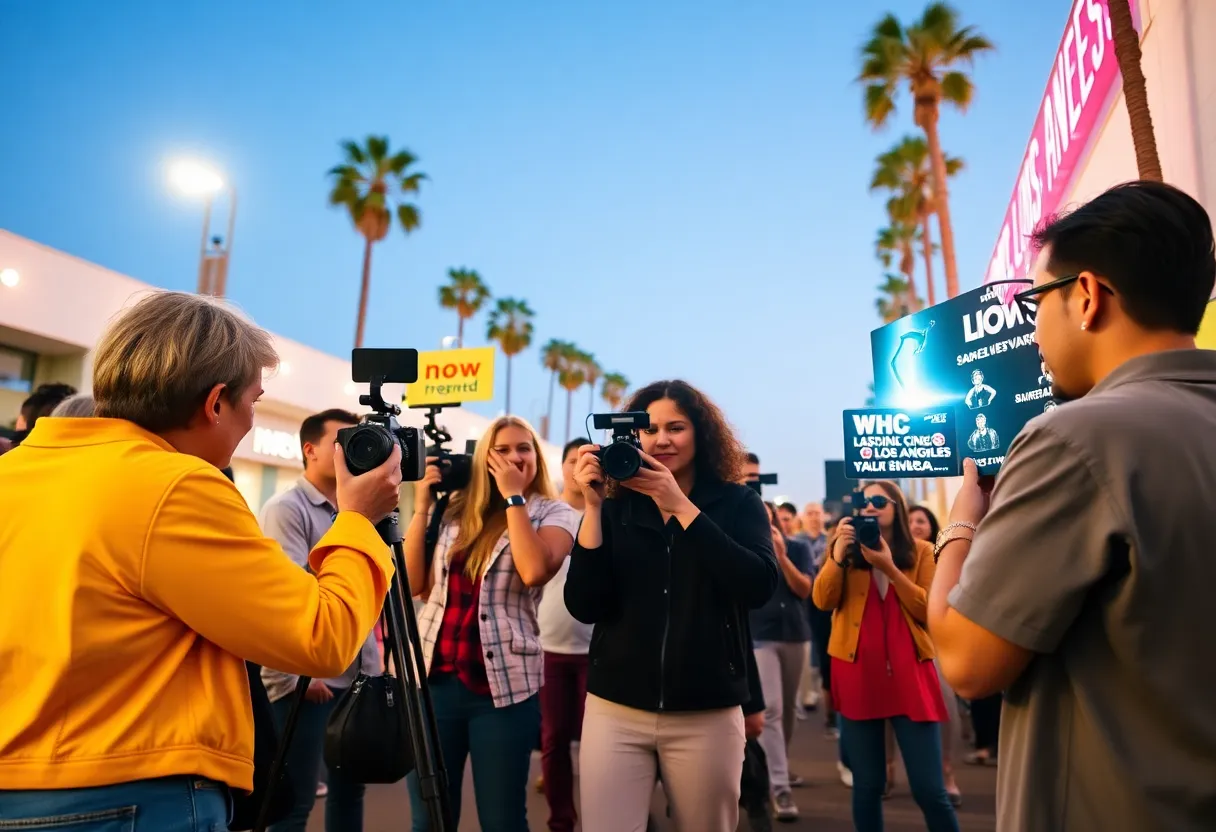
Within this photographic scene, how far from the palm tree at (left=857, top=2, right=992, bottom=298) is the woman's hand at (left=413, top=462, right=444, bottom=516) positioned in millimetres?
13128

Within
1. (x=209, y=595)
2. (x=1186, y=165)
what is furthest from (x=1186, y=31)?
(x=209, y=595)

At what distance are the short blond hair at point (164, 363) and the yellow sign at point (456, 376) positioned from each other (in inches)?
310

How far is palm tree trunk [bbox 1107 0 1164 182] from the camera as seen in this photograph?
4266 mm

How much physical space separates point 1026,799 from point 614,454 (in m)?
1.51

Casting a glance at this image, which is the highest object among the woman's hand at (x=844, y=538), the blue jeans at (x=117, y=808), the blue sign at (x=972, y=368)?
the blue sign at (x=972, y=368)

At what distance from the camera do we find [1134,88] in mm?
4355

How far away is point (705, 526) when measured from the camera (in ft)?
8.13

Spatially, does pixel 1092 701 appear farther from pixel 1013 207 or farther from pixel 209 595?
pixel 1013 207

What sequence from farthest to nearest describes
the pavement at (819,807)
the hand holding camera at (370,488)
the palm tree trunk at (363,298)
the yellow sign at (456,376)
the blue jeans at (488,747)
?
the palm tree trunk at (363,298) → the yellow sign at (456,376) → the pavement at (819,807) → the blue jeans at (488,747) → the hand holding camera at (370,488)

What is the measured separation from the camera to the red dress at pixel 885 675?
341 centimetres

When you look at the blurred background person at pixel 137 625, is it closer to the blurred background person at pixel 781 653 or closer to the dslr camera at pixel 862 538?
the dslr camera at pixel 862 538

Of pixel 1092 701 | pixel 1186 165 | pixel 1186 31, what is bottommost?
pixel 1092 701

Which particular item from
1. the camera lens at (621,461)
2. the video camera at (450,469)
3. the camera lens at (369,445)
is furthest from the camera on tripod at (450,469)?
the camera lens at (369,445)

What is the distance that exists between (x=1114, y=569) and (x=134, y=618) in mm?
1491
